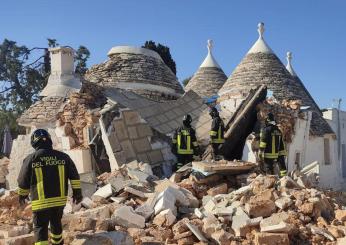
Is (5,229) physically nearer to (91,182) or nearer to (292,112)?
(91,182)

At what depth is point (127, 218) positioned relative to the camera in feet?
20.5

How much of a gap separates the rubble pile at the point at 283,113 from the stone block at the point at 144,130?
2.68 m

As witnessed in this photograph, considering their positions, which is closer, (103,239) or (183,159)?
(103,239)

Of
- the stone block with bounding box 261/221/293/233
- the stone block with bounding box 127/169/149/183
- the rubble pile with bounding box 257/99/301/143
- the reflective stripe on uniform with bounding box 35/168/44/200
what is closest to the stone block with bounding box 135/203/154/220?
the stone block with bounding box 127/169/149/183

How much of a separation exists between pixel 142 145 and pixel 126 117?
73 centimetres

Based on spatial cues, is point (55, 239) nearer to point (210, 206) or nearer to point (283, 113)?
point (210, 206)

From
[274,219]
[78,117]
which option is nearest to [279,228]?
[274,219]

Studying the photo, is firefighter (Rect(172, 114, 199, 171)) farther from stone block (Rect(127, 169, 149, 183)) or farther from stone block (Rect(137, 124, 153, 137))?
stone block (Rect(127, 169, 149, 183))

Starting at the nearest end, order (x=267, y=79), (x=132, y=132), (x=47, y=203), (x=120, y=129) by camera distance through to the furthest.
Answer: (x=47, y=203) → (x=120, y=129) → (x=132, y=132) → (x=267, y=79)

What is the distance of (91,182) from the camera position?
8664mm

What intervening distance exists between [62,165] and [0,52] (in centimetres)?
2692

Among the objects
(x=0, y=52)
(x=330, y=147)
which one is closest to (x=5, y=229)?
(x=330, y=147)

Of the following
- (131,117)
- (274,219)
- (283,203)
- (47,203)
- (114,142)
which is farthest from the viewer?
(131,117)

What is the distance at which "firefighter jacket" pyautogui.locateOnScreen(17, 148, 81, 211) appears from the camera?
4965 mm
